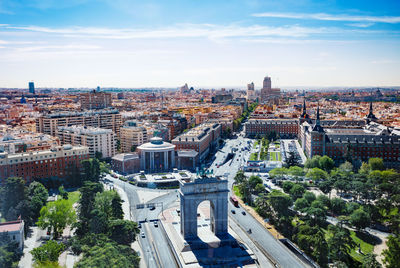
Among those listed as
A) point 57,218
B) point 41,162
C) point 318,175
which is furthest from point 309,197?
point 41,162

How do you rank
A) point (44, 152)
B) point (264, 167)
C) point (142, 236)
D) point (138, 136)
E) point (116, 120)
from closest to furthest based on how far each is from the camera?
point (142, 236) < point (44, 152) < point (264, 167) < point (138, 136) < point (116, 120)

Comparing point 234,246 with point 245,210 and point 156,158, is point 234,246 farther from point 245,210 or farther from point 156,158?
point 156,158

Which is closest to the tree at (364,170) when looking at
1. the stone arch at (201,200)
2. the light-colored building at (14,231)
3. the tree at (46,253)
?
the stone arch at (201,200)

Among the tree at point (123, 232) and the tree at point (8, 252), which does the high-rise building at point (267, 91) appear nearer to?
the tree at point (123, 232)

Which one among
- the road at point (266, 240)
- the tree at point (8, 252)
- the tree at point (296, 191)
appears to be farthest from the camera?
the tree at point (296, 191)

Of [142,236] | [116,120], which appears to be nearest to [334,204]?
[142,236]

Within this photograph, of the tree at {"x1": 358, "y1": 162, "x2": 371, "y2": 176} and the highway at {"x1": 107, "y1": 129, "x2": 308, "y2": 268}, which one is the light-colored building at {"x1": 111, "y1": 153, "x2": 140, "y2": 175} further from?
the tree at {"x1": 358, "y1": 162, "x2": 371, "y2": 176}

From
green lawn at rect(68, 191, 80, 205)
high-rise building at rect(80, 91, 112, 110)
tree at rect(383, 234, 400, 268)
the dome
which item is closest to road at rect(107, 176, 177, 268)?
green lawn at rect(68, 191, 80, 205)

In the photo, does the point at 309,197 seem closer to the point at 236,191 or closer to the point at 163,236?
the point at 236,191
